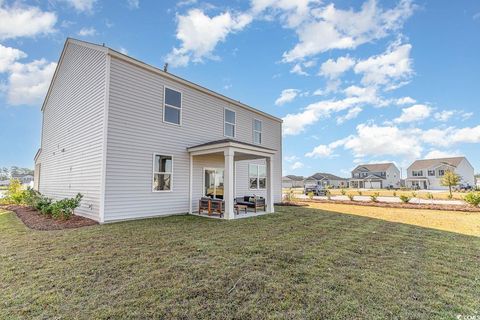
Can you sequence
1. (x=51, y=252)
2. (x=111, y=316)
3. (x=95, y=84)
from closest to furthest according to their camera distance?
1. (x=111, y=316)
2. (x=51, y=252)
3. (x=95, y=84)

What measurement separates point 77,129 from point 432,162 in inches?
2695

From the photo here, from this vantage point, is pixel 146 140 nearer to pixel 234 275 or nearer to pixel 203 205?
pixel 203 205

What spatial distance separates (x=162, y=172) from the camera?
32.4 ft

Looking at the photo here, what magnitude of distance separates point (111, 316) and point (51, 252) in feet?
11.0

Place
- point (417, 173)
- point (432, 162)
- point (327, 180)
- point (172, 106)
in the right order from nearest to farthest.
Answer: point (172, 106) → point (432, 162) → point (417, 173) → point (327, 180)

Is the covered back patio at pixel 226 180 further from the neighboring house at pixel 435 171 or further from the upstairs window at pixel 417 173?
the upstairs window at pixel 417 173

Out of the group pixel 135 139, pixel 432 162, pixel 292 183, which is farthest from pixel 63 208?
pixel 292 183

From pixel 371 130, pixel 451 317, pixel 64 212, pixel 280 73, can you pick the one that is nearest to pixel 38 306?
pixel 451 317

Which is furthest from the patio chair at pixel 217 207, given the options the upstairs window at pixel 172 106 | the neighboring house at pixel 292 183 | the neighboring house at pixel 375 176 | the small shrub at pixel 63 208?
the neighboring house at pixel 292 183

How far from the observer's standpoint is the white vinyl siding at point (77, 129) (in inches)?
342

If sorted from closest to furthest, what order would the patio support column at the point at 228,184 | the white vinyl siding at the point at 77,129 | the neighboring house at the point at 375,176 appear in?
the white vinyl siding at the point at 77,129
the patio support column at the point at 228,184
the neighboring house at the point at 375,176

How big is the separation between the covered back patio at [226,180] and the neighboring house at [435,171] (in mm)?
55260

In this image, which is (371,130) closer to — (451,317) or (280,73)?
(280,73)

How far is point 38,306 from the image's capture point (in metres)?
2.89
